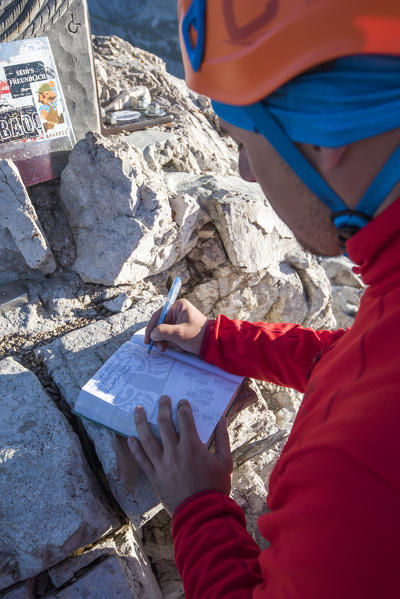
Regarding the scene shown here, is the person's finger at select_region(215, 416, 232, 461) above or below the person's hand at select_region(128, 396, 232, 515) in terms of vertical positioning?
below

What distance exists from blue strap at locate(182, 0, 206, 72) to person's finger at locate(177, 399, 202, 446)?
885 millimetres

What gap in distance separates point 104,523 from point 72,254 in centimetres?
126

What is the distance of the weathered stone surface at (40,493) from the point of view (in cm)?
119

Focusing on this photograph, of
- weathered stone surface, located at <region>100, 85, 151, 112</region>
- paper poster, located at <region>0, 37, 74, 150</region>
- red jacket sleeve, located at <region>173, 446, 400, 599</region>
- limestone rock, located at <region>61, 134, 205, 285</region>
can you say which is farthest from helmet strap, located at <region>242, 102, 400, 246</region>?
weathered stone surface, located at <region>100, 85, 151, 112</region>

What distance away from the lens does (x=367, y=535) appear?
0.54m

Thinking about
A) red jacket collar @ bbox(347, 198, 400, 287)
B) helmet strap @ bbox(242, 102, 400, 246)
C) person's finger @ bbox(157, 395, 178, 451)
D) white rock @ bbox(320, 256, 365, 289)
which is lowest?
white rock @ bbox(320, 256, 365, 289)

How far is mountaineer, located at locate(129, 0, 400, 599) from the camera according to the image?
56 centimetres

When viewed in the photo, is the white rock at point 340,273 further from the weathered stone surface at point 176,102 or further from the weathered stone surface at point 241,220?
the weathered stone surface at point 241,220

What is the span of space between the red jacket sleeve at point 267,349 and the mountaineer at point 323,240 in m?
0.37

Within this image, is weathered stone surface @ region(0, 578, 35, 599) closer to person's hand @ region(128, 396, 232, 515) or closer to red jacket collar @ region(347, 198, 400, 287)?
person's hand @ region(128, 396, 232, 515)

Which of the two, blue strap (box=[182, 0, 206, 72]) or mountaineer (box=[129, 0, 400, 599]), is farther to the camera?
blue strap (box=[182, 0, 206, 72])

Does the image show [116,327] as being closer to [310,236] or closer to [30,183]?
[30,183]

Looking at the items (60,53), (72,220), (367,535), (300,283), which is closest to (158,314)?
(72,220)

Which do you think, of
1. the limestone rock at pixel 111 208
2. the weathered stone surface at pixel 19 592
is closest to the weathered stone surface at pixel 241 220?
the limestone rock at pixel 111 208
